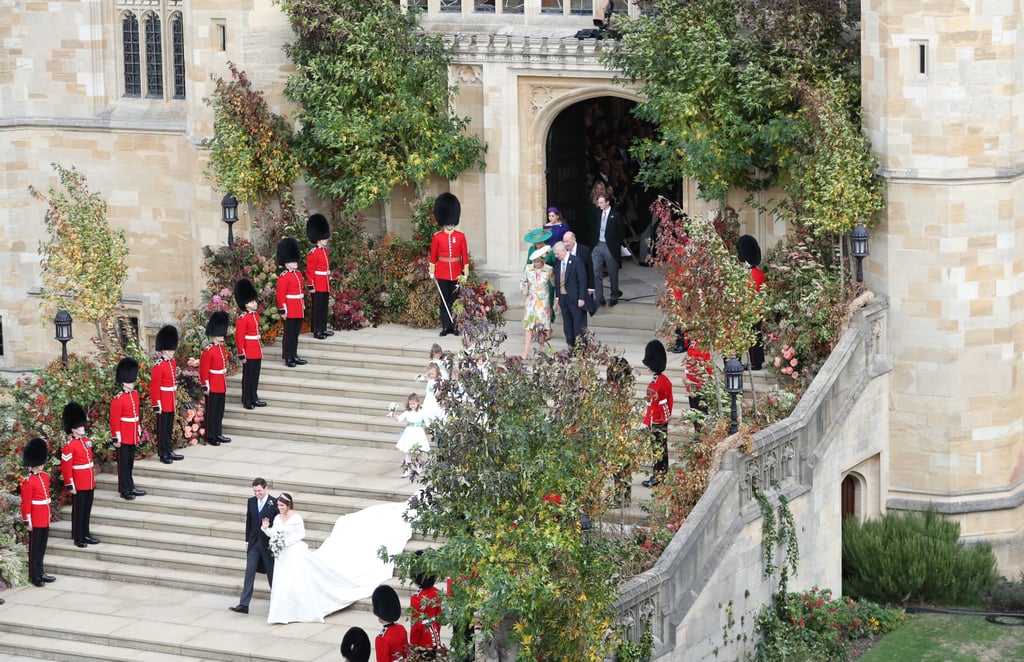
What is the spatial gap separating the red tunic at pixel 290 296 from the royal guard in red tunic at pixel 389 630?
8324 millimetres

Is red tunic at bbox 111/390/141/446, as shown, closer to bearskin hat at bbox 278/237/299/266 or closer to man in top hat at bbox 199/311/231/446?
man in top hat at bbox 199/311/231/446

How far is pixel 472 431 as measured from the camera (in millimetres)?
23453

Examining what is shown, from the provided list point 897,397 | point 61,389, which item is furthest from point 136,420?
point 897,397

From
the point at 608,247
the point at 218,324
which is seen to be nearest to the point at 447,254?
the point at 608,247

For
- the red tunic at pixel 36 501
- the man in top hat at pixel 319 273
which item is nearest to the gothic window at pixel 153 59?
the man in top hat at pixel 319 273

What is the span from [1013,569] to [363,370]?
959 centimetres

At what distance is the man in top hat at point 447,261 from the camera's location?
3428 centimetres

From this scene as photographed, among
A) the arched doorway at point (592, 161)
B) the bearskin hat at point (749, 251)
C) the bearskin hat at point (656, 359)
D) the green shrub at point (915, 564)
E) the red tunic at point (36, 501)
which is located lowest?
the green shrub at point (915, 564)

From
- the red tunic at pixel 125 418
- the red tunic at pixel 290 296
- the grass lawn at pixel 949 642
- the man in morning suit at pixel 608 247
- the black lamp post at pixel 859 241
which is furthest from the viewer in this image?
the man in morning suit at pixel 608 247

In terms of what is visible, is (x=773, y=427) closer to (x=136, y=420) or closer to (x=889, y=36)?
(x=889, y=36)

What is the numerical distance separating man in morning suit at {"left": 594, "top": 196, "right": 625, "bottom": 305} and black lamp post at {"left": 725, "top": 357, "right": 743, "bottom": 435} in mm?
6368

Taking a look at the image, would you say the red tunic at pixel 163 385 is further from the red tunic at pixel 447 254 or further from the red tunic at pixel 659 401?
the red tunic at pixel 659 401

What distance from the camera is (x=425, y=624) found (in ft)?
84.2

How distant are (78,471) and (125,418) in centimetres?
123
